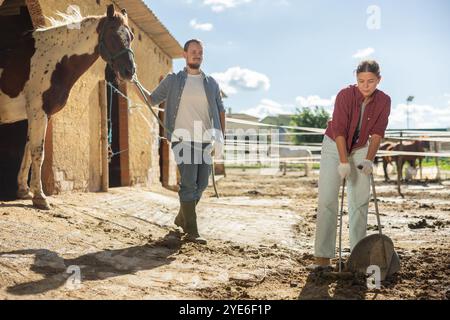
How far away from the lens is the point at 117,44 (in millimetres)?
5371

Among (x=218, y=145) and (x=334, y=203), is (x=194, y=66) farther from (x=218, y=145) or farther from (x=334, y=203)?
(x=334, y=203)

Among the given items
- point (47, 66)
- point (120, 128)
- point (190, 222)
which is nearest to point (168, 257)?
point (190, 222)

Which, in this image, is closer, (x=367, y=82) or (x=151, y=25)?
(x=367, y=82)

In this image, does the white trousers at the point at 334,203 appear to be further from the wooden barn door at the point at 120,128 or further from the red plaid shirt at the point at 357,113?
the wooden barn door at the point at 120,128

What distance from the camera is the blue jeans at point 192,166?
4895mm

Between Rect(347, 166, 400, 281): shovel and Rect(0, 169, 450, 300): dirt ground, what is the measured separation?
10 centimetres

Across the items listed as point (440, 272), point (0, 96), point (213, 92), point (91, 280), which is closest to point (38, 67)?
point (0, 96)

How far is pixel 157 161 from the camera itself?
12.7 metres

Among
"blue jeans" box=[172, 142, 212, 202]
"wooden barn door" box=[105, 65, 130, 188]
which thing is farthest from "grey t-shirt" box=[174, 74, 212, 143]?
"wooden barn door" box=[105, 65, 130, 188]

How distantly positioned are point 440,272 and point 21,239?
366cm

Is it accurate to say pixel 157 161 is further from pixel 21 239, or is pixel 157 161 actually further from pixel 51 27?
pixel 21 239

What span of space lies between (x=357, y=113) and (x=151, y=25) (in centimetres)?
868

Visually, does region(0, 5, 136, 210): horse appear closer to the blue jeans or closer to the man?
the man

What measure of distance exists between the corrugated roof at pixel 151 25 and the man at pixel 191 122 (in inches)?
207
